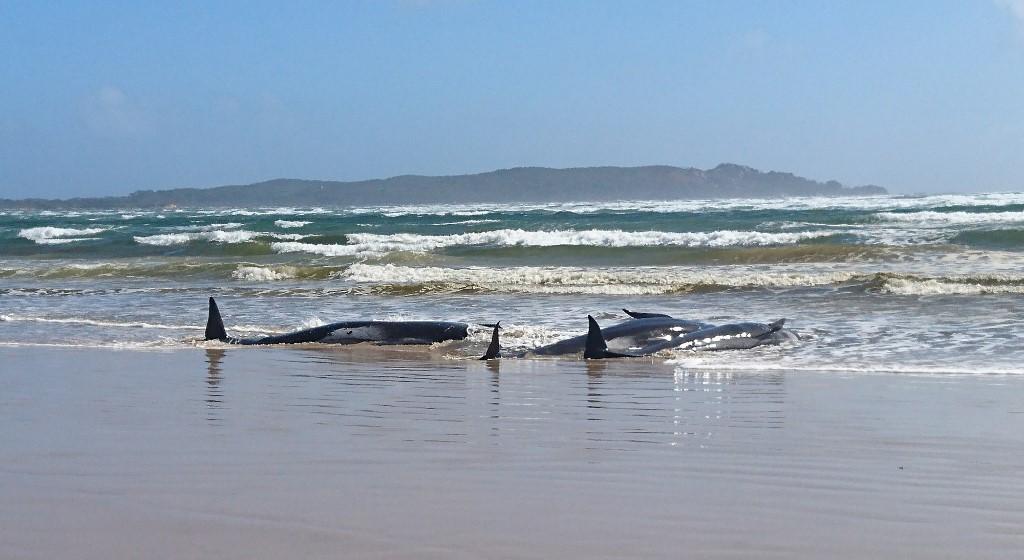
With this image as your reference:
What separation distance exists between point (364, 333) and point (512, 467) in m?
6.61

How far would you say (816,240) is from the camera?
30.5 meters

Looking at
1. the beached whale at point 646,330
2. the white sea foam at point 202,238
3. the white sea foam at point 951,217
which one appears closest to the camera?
the beached whale at point 646,330

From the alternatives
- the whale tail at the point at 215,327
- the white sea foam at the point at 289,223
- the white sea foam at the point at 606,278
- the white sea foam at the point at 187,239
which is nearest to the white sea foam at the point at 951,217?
the white sea foam at the point at 606,278

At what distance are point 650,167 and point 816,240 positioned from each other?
131849 millimetres

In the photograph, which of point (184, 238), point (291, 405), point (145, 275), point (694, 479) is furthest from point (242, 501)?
point (184, 238)

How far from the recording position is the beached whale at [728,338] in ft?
33.4

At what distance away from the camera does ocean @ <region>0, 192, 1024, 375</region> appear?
35.1 ft

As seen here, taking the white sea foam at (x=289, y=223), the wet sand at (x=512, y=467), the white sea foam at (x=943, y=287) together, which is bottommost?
the wet sand at (x=512, y=467)

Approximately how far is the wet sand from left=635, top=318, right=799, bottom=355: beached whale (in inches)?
73.0

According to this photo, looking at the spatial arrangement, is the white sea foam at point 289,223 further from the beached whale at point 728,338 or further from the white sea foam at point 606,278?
the beached whale at point 728,338

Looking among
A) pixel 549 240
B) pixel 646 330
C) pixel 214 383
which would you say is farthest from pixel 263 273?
pixel 214 383

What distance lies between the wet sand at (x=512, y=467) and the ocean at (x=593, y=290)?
2.22m

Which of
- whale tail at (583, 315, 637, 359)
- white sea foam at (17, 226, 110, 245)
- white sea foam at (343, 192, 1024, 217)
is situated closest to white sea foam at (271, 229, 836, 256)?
white sea foam at (17, 226, 110, 245)

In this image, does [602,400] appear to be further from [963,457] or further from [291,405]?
[963,457]
